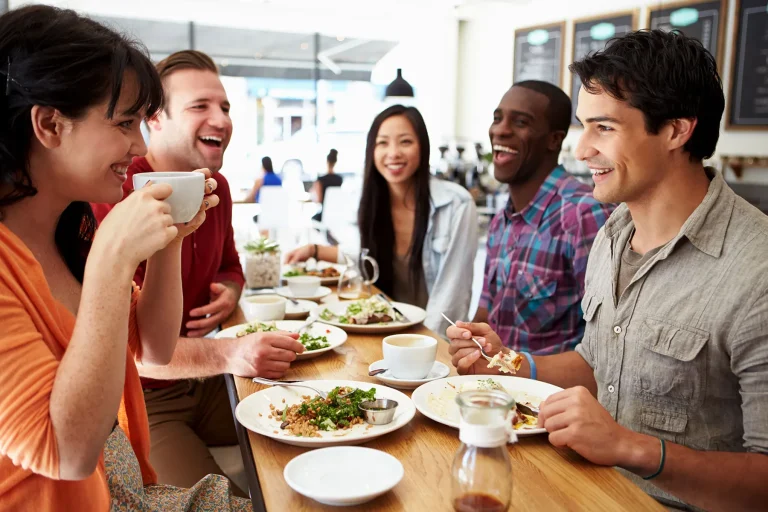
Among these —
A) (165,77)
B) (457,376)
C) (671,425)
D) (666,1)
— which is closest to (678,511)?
(671,425)

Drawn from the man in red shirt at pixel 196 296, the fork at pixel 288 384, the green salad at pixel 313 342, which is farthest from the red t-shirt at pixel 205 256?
the fork at pixel 288 384

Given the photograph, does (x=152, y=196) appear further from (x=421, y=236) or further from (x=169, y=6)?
(x=169, y=6)

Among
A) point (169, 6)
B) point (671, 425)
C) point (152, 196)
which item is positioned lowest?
point (671, 425)

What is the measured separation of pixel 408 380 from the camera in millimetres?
1518

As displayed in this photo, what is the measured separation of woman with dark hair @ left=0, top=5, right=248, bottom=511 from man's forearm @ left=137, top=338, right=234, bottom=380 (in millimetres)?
364

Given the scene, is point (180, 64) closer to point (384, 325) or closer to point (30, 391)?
point (384, 325)

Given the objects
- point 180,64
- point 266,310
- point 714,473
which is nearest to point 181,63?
point 180,64

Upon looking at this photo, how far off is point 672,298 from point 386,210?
1924 mm

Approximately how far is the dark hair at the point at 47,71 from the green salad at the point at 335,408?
67cm

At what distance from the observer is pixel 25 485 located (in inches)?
41.1

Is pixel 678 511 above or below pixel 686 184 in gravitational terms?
below

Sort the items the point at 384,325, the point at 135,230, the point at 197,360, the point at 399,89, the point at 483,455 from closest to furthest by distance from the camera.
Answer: the point at 483,455, the point at 135,230, the point at 197,360, the point at 384,325, the point at 399,89

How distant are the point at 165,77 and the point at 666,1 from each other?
A: 5.11m

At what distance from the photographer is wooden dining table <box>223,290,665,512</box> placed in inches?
39.7
